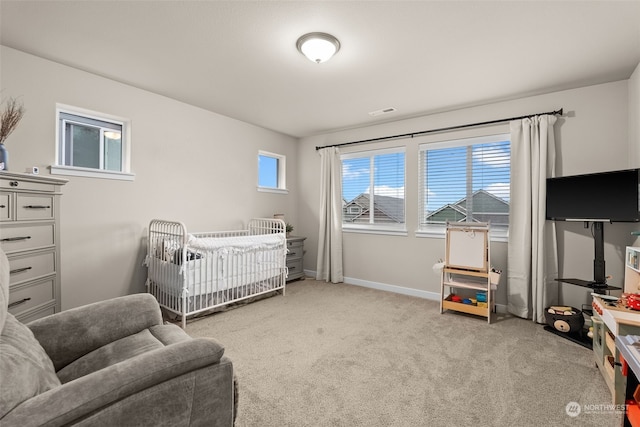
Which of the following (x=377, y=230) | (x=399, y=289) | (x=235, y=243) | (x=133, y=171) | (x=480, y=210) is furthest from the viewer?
(x=377, y=230)

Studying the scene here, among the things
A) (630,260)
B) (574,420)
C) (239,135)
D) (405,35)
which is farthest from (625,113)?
(239,135)

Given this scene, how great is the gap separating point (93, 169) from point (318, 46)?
230cm

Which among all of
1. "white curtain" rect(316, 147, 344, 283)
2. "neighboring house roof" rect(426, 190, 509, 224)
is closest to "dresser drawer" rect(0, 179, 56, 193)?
"white curtain" rect(316, 147, 344, 283)

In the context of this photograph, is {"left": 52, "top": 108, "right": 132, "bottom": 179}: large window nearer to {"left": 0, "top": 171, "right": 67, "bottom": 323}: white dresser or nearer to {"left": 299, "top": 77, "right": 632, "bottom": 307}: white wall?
{"left": 0, "top": 171, "right": 67, "bottom": 323}: white dresser

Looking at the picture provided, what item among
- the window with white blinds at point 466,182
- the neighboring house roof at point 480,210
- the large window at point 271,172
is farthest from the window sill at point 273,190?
the neighboring house roof at point 480,210

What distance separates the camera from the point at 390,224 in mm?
4133

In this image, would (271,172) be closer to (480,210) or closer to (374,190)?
(374,190)

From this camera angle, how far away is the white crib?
2.77 m

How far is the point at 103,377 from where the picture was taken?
2.79 ft

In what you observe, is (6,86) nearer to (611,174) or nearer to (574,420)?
(574,420)

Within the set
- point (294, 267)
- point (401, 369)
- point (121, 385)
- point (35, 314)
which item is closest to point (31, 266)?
point (35, 314)

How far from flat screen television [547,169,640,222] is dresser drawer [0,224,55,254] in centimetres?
408

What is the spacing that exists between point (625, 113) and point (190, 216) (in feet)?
14.8

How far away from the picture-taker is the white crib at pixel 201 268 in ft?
9.10
